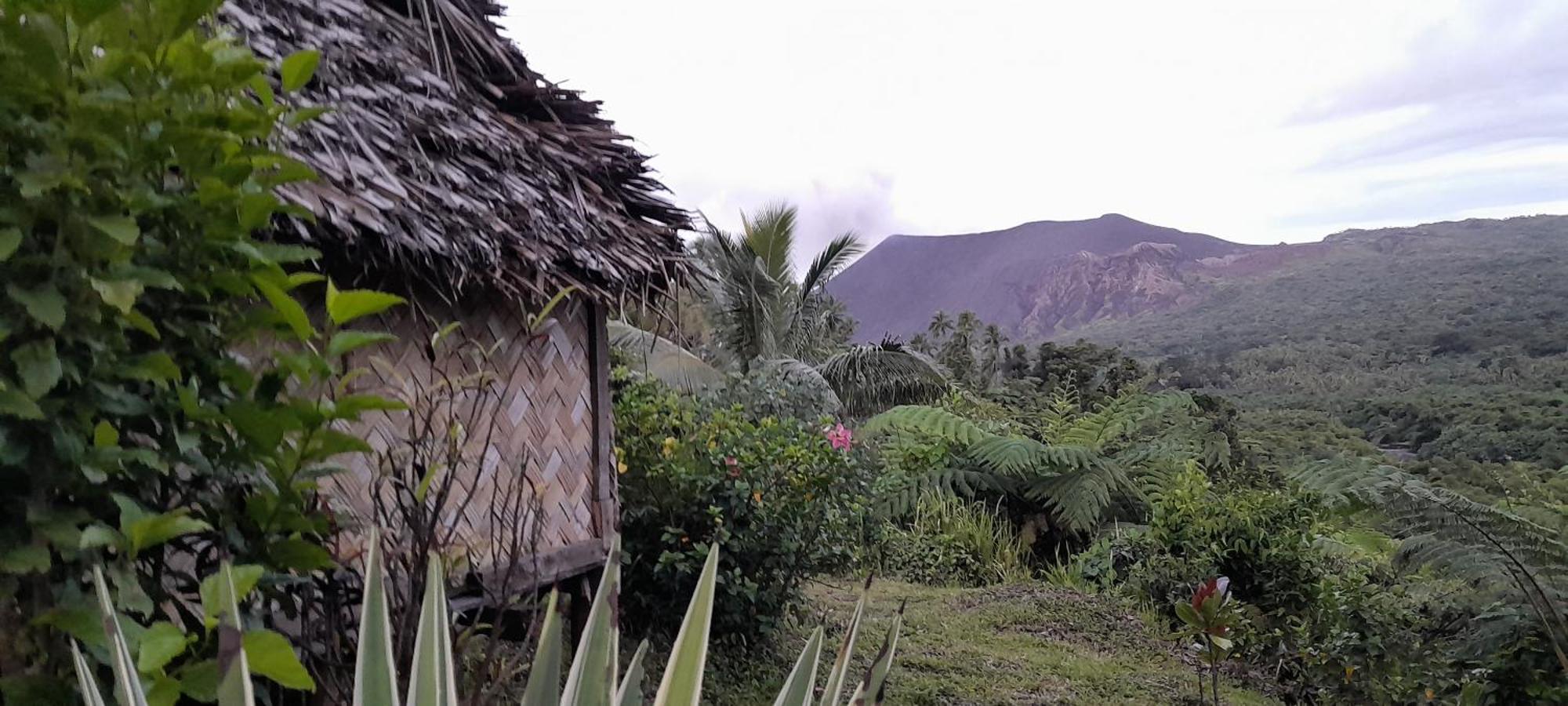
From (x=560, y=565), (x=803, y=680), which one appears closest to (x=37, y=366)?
(x=803, y=680)

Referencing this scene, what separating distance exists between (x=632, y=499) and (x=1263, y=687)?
344cm

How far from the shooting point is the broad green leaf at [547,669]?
1.12 m

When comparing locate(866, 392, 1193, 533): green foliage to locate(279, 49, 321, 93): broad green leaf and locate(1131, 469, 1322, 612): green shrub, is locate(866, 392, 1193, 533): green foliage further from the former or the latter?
locate(279, 49, 321, 93): broad green leaf

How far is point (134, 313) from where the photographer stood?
1.20 meters

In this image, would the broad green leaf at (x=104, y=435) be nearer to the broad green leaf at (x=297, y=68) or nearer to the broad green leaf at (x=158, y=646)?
the broad green leaf at (x=158, y=646)

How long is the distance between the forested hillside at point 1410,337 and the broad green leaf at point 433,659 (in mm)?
7637

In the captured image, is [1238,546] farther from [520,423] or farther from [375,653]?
[375,653]

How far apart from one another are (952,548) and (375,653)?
7.09 meters

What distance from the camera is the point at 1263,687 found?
15.9 feet

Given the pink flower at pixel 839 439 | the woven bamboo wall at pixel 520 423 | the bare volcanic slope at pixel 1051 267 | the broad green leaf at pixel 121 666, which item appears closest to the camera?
the broad green leaf at pixel 121 666

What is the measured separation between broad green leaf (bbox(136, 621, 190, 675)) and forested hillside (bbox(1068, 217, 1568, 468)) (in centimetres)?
788

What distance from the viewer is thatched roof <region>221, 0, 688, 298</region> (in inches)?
89.9

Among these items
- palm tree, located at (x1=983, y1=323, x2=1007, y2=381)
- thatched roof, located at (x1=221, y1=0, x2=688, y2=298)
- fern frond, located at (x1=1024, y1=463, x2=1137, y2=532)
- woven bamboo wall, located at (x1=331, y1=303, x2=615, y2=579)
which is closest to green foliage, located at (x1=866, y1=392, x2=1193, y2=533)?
fern frond, located at (x1=1024, y1=463, x2=1137, y2=532)

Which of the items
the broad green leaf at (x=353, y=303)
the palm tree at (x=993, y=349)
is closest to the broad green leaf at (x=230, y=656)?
the broad green leaf at (x=353, y=303)
